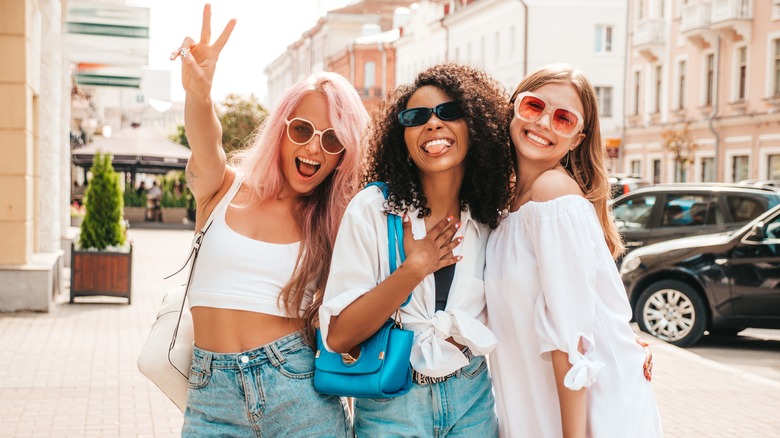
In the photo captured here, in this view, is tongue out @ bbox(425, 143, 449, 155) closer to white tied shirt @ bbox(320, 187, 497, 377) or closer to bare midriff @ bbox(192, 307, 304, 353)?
Result: white tied shirt @ bbox(320, 187, 497, 377)

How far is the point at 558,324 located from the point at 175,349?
1.19 metres

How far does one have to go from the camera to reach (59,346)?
9.01 m

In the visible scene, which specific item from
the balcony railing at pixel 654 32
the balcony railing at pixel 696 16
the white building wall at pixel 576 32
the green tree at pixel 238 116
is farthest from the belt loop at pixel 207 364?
the green tree at pixel 238 116

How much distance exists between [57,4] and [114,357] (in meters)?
7.73

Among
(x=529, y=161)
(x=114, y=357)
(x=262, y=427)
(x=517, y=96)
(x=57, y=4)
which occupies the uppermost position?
(x=57, y=4)

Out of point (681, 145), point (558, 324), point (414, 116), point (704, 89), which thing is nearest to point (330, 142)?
point (414, 116)

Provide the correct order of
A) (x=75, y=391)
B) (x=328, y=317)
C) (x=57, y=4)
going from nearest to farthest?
(x=328, y=317) → (x=75, y=391) → (x=57, y=4)

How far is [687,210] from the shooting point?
43.1ft

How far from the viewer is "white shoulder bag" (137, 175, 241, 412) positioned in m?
3.03

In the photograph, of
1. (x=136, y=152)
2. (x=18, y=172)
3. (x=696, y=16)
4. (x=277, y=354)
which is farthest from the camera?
(x=696, y=16)

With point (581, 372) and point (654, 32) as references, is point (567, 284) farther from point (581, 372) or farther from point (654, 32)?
point (654, 32)

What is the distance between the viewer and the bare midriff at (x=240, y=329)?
2910 mm

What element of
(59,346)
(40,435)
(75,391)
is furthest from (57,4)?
(40,435)

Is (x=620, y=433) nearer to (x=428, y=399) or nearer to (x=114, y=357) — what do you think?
(x=428, y=399)
